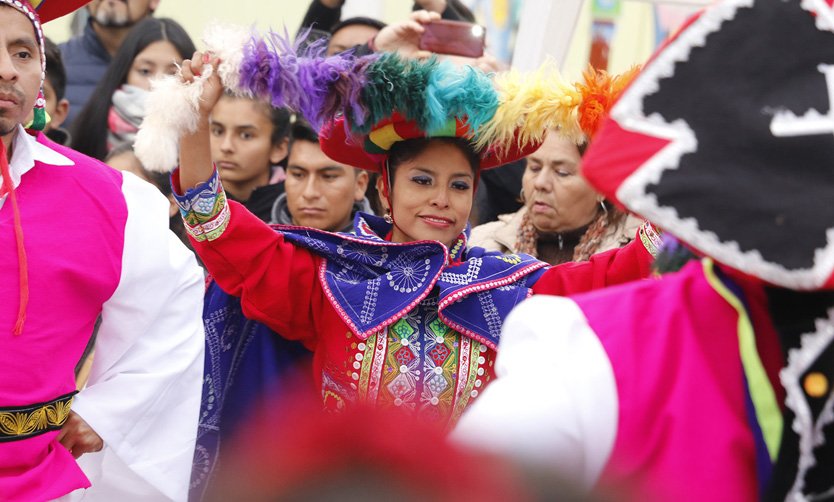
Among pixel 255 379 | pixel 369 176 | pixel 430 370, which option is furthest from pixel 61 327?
pixel 369 176

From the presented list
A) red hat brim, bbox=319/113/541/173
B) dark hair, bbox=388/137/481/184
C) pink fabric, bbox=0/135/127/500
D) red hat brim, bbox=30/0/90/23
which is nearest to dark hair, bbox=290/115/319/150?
red hat brim, bbox=319/113/541/173

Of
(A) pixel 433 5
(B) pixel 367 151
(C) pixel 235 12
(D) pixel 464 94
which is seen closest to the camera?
(D) pixel 464 94

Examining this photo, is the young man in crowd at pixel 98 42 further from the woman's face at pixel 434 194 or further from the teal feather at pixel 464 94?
the teal feather at pixel 464 94

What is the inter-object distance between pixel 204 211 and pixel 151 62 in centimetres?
239

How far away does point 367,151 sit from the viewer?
132 inches

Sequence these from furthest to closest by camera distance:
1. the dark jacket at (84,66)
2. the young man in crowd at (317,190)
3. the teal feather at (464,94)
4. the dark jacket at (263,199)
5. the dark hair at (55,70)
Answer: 1. the dark jacket at (84,66)
2. the dark hair at (55,70)
3. the dark jacket at (263,199)
4. the young man in crowd at (317,190)
5. the teal feather at (464,94)

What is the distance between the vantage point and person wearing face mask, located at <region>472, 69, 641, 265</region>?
3914 millimetres

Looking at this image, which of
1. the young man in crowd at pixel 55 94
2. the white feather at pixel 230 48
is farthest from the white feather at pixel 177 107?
the young man in crowd at pixel 55 94

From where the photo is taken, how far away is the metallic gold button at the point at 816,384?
1292 mm

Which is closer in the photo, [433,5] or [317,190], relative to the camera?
[317,190]

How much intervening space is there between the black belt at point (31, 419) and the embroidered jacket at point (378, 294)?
22.3 inches

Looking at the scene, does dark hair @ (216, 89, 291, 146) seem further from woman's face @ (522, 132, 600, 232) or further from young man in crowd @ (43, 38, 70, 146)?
woman's face @ (522, 132, 600, 232)

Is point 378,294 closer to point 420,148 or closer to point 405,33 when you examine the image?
point 420,148

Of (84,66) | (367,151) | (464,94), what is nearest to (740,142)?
(464,94)
